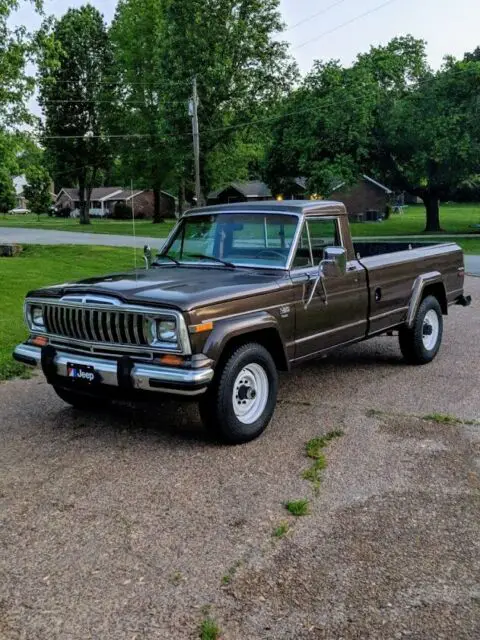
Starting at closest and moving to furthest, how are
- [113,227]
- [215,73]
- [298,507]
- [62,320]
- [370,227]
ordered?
[298,507], [62,320], [215,73], [370,227], [113,227]

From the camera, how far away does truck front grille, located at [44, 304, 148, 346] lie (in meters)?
4.87

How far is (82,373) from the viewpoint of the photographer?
16.6ft

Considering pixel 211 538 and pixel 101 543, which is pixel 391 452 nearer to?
pixel 211 538

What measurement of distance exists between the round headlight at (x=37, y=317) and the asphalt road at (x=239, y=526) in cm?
86

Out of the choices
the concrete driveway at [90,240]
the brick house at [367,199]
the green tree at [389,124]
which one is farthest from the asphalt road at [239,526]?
the brick house at [367,199]

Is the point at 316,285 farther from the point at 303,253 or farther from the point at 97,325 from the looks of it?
the point at 97,325

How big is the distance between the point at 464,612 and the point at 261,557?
3.28 ft

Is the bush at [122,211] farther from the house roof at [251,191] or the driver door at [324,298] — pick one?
the driver door at [324,298]

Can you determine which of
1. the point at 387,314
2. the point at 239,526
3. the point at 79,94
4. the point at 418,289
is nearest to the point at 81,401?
the point at 239,526

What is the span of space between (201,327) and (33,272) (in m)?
12.1

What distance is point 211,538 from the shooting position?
3.67 metres

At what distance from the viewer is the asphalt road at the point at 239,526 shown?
2963mm

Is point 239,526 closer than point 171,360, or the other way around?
point 239,526

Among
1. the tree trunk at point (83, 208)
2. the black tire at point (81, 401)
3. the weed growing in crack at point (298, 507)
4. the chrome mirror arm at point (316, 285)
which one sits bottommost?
the weed growing in crack at point (298, 507)
